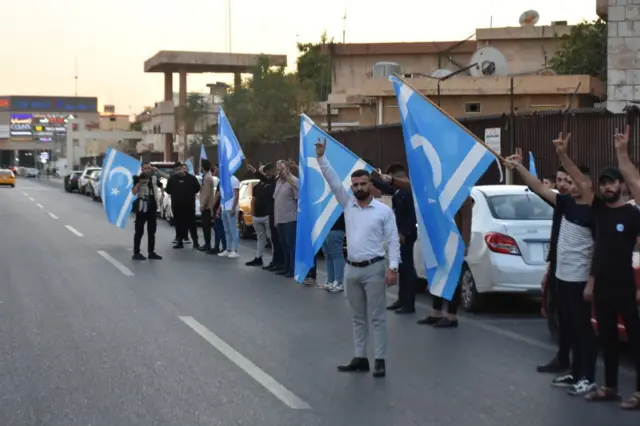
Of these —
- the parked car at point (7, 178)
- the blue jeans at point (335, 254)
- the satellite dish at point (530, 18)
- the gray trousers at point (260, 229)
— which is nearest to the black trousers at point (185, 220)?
the gray trousers at point (260, 229)

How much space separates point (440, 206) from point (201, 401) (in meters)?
3.93

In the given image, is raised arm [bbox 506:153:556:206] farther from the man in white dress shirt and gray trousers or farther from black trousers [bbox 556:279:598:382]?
the man in white dress shirt and gray trousers

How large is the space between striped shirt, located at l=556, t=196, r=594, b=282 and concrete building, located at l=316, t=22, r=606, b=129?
20.9 m

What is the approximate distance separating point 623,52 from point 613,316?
16.8 m

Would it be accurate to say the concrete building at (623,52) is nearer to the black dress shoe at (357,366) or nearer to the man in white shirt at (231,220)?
the man in white shirt at (231,220)

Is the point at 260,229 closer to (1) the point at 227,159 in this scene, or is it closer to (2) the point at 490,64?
(1) the point at 227,159

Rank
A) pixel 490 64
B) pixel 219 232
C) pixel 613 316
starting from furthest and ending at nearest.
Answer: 1. pixel 490 64
2. pixel 219 232
3. pixel 613 316

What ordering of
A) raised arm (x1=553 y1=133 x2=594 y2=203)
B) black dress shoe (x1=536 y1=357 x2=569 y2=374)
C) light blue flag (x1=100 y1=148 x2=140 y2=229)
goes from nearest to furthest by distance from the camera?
1. raised arm (x1=553 y1=133 x2=594 y2=203)
2. black dress shoe (x1=536 y1=357 x2=569 y2=374)
3. light blue flag (x1=100 y1=148 x2=140 y2=229)

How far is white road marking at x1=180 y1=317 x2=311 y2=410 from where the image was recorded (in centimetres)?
799

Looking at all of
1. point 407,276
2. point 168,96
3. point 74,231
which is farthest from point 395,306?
point 168,96

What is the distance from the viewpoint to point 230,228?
2097cm

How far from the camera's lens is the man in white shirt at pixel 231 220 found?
20797 millimetres

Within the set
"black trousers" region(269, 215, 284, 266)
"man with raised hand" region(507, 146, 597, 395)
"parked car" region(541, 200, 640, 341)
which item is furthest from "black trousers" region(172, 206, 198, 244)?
"man with raised hand" region(507, 146, 597, 395)

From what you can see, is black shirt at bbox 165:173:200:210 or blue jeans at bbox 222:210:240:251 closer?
blue jeans at bbox 222:210:240:251
